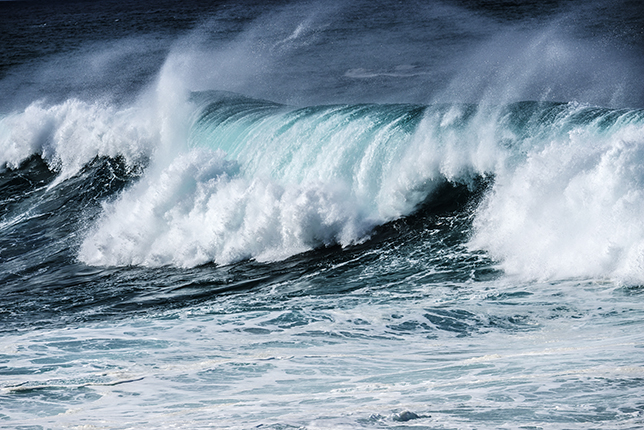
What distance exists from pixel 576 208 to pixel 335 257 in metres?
3.79

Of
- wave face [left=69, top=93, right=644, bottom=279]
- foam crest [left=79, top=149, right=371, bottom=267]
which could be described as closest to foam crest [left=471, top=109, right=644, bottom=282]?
wave face [left=69, top=93, right=644, bottom=279]

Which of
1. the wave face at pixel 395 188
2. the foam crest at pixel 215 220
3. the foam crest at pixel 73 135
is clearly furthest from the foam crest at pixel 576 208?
the foam crest at pixel 73 135

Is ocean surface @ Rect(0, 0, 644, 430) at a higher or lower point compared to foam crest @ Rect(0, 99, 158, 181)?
lower

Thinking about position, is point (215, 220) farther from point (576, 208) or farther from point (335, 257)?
point (576, 208)

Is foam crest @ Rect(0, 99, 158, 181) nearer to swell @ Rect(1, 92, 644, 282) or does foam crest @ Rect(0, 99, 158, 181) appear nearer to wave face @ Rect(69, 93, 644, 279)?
swell @ Rect(1, 92, 644, 282)

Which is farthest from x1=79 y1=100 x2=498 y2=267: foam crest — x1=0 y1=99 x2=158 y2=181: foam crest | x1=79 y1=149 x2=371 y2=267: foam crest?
x1=0 y1=99 x2=158 y2=181: foam crest

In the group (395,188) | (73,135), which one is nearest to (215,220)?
(395,188)

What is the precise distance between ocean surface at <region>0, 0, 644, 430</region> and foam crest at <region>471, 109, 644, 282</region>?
3cm

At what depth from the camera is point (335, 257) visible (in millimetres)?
12461

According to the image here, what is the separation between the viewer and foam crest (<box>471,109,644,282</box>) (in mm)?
10070

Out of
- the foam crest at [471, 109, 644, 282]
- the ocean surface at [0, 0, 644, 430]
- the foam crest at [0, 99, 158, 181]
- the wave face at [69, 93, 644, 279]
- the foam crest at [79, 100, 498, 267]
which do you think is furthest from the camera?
the foam crest at [0, 99, 158, 181]

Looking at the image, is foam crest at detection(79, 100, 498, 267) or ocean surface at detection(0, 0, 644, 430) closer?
ocean surface at detection(0, 0, 644, 430)

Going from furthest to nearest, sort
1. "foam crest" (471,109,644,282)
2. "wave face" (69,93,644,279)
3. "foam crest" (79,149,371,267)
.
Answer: "foam crest" (79,149,371,267) → "wave face" (69,93,644,279) → "foam crest" (471,109,644,282)

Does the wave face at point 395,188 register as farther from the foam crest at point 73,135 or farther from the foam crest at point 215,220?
the foam crest at point 73,135
